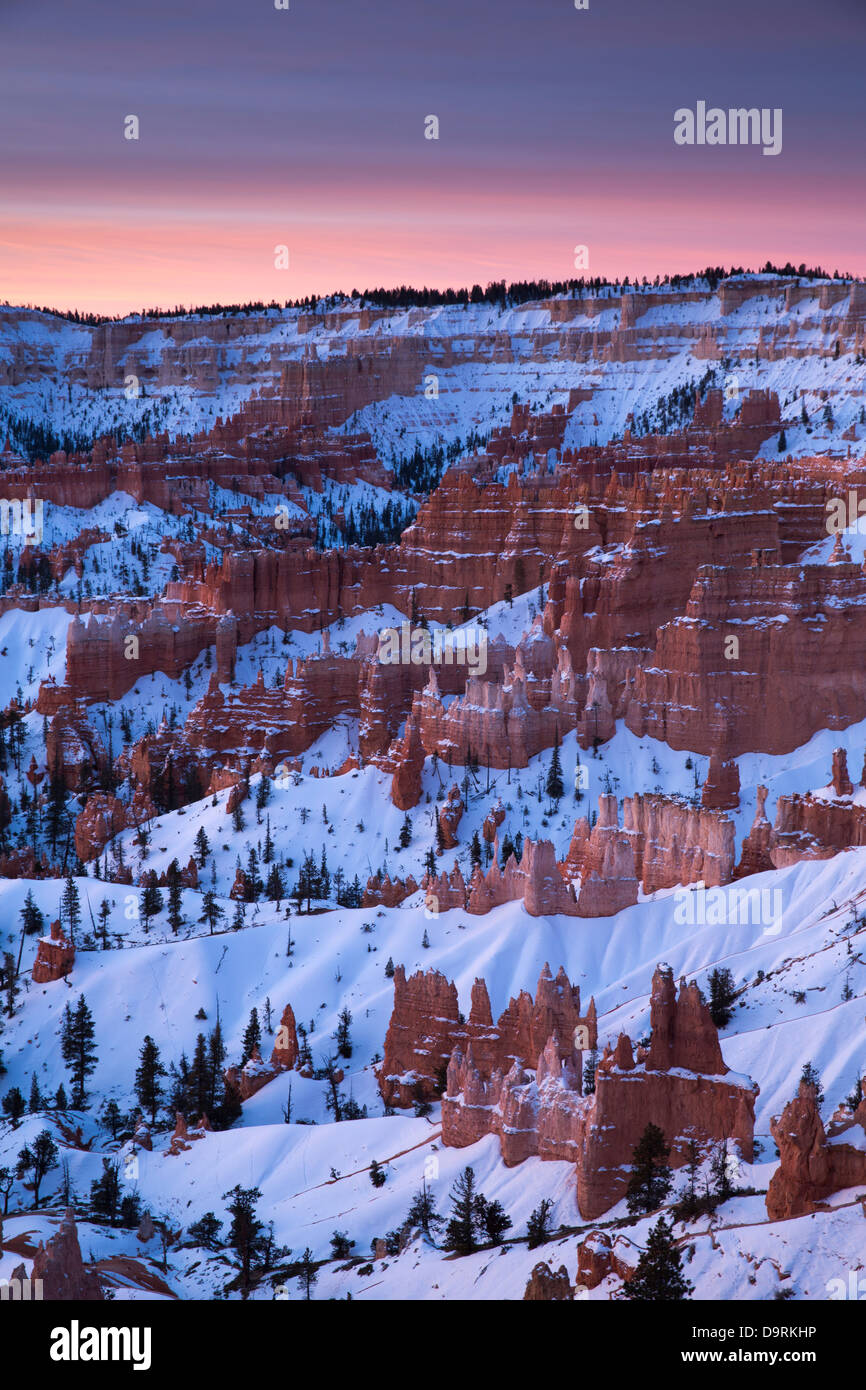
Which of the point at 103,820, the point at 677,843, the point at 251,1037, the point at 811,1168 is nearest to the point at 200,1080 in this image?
the point at 251,1037

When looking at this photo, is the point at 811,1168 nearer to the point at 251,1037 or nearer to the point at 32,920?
the point at 251,1037

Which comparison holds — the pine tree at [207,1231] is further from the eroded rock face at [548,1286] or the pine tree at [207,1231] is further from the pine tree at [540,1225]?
the eroded rock face at [548,1286]

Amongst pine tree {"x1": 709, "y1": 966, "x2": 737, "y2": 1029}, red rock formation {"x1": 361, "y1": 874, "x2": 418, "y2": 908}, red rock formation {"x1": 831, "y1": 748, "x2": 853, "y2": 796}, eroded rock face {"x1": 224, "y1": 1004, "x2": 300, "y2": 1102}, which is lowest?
eroded rock face {"x1": 224, "y1": 1004, "x2": 300, "y2": 1102}

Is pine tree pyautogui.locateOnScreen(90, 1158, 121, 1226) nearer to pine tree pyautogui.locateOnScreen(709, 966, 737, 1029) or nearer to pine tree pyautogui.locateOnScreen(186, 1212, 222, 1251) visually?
pine tree pyautogui.locateOnScreen(186, 1212, 222, 1251)

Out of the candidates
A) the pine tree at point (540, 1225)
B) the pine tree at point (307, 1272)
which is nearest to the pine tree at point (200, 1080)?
the pine tree at point (307, 1272)

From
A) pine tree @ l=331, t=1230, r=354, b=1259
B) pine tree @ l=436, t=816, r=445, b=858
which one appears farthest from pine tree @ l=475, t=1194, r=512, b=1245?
pine tree @ l=436, t=816, r=445, b=858
